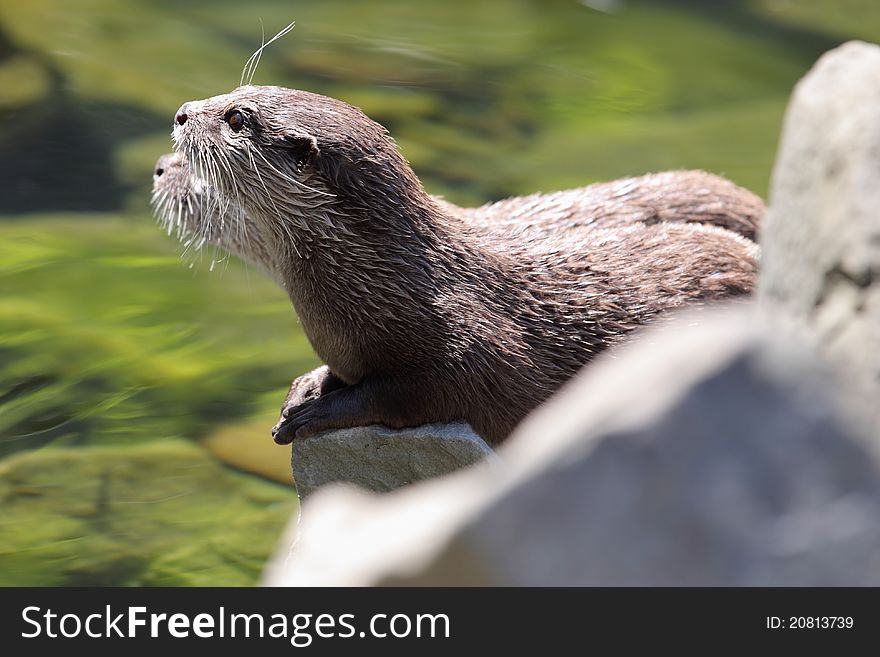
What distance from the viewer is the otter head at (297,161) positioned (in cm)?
317

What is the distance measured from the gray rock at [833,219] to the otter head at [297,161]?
1410mm

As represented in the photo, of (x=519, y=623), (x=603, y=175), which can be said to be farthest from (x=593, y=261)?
(x=603, y=175)

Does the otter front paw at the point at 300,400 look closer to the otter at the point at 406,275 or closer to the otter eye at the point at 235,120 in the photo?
the otter at the point at 406,275

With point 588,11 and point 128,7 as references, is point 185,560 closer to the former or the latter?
point 128,7

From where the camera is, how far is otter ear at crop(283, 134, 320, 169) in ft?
10.4

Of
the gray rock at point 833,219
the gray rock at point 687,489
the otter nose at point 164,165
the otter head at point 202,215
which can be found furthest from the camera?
the otter nose at point 164,165

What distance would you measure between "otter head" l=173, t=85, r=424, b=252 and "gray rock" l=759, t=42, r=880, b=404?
141 centimetres

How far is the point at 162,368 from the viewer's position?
491cm

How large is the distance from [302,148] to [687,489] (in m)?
1.88

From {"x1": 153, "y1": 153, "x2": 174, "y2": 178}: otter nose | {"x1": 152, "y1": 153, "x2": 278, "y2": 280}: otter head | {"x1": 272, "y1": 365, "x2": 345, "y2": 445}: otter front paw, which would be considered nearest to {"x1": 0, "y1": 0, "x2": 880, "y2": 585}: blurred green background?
{"x1": 272, "y1": 365, "x2": 345, "y2": 445}: otter front paw

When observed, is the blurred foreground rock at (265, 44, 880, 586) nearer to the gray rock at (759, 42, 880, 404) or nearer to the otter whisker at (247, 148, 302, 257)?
the gray rock at (759, 42, 880, 404)

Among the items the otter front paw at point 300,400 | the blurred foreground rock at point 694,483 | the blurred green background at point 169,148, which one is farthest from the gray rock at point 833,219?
the blurred green background at point 169,148

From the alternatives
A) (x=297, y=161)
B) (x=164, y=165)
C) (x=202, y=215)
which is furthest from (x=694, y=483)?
(x=164, y=165)

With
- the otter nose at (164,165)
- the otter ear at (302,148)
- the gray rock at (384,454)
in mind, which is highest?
the otter nose at (164,165)
